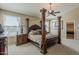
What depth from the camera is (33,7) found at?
1.89 m

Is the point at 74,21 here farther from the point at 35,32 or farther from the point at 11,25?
the point at 11,25

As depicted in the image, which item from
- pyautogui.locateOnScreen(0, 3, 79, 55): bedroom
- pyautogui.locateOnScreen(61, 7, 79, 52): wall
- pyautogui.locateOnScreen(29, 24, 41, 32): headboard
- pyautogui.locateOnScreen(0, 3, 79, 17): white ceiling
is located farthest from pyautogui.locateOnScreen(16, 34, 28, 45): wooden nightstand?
pyautogui.locateOnScreen(61, 7, 79, 52): wall

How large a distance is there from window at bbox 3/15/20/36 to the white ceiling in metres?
0.17

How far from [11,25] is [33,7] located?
0.57 m

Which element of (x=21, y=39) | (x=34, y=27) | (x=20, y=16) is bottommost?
(x=21, y=39)

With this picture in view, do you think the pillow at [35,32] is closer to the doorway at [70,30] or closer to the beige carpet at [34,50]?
the beige carpet at [34,50]

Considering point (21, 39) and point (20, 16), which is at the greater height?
point (20, 16)

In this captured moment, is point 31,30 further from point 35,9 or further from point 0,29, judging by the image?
point 0,29

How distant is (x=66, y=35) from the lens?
6.22ft

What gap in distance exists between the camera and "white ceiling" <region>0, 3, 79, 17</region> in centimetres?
185

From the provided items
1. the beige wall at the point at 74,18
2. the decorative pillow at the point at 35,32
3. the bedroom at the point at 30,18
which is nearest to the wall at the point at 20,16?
the bedroom at the point at 30,18

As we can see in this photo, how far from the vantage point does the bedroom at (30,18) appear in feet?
6.05

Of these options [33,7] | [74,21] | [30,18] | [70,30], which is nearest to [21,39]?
[30,18]
